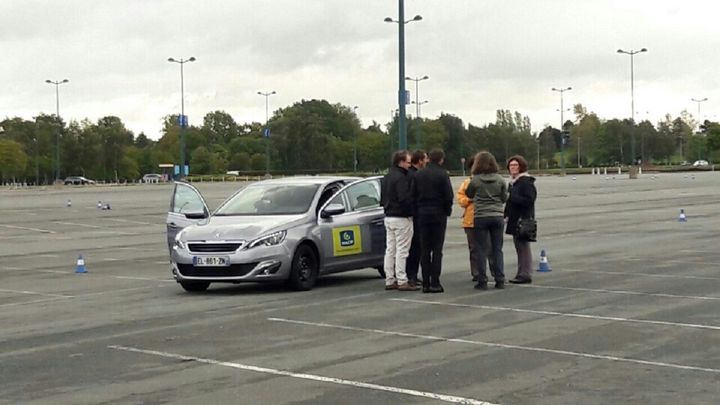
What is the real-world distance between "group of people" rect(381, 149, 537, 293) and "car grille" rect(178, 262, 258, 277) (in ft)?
6.04

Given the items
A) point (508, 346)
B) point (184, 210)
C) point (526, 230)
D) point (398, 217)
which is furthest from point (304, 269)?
point (508, 346)

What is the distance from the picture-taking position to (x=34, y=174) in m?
134

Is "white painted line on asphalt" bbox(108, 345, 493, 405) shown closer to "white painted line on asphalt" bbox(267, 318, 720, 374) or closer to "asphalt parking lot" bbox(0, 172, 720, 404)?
"asphalt parking lot" bbox(0, 172, 720, 404)

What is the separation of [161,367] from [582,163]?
171577 millimetres

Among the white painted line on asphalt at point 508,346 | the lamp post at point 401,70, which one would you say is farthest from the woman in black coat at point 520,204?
the lamp post at point 401,70

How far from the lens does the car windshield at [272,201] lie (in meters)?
14.9

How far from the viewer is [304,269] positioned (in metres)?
14.4

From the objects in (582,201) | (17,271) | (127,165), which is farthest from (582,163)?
(17,271)

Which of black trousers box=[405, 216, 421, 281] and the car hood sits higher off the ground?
the car hood

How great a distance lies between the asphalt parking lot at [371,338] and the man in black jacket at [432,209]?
52cm

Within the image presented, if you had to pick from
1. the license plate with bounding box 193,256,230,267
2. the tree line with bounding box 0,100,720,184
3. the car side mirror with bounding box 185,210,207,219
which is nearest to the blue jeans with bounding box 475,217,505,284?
the license plate with bounding box 193,256,230,267

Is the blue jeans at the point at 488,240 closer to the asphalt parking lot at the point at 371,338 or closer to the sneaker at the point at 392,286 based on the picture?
the asphalt parking lot at the point at 371,338

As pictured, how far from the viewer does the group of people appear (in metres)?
13.6

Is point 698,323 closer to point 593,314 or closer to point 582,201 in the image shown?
point 593,314
